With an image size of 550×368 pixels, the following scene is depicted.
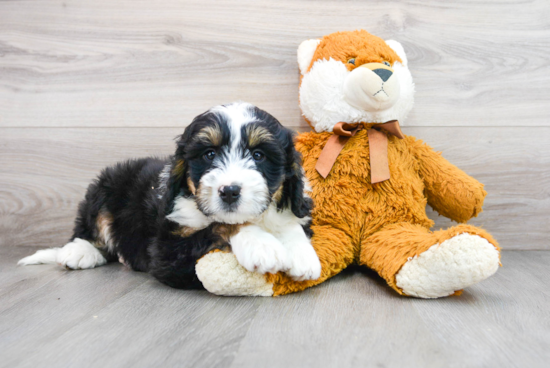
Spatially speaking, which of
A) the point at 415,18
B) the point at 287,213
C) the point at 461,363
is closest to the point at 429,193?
the point at 287,213

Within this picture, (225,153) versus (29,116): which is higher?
(225,153)

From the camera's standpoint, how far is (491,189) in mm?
2451

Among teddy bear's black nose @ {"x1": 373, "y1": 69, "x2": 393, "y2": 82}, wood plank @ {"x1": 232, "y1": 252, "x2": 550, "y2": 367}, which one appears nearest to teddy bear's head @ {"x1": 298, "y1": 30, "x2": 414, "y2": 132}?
teddy bear's black nose @ {"x1": 373, "y1": 69, "x2": 393, "y2": 82}

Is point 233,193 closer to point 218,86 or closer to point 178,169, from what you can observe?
point 178,169

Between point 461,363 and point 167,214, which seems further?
point 167,214

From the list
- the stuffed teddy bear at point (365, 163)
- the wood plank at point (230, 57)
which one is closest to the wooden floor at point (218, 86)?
the wood plank at point (230, 57)

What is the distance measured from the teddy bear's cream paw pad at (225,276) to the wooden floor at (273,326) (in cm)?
5

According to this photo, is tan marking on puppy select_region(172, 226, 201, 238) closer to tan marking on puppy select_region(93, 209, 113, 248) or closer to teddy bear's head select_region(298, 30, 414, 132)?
tan marking on puppy select_region(93, 209, 113, 248)

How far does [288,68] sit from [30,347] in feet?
6.25

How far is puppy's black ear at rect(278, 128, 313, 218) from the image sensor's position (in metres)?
1.65

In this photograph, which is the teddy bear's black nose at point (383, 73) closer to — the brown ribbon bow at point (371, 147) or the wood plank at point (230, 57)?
the brown ribbon bow at point (371, 147)

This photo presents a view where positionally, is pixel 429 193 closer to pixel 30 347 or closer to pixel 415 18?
pixel 415 18

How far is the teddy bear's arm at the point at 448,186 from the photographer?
6.72ft

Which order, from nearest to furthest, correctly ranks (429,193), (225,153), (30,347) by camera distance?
(30,347), (225,153), (429,193)
